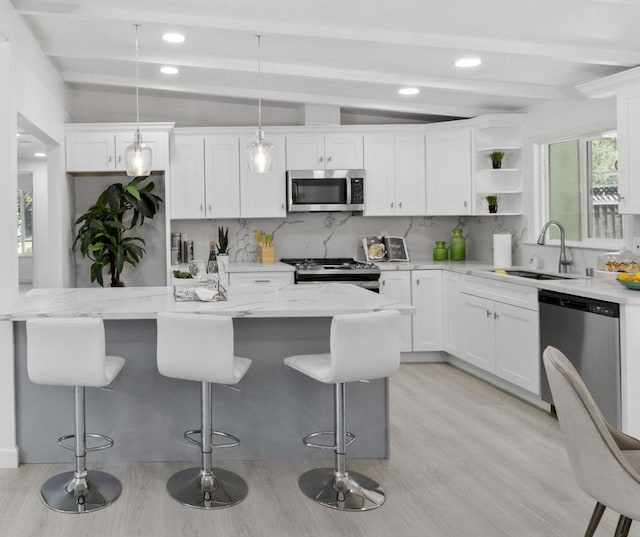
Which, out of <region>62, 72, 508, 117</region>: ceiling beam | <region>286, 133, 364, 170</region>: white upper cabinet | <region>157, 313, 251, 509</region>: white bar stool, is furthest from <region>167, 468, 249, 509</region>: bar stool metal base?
<region>62, 72, 508, 117</region>: ceiling beam

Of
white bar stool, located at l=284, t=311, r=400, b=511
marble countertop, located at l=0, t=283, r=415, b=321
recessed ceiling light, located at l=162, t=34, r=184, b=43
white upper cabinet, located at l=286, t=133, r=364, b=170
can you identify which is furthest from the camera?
white upper cabinet, located at l=286, t=133, r=364, b=170

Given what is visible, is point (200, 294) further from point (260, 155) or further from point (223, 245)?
point (223, 245)

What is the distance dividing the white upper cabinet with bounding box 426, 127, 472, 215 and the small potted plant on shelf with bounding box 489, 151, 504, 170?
0.22 meters

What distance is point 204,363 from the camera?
2.94 m

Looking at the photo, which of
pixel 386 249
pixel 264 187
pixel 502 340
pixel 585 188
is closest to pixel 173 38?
pixel 264 187

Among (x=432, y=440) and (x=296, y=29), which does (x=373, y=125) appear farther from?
(x=432, y=440)

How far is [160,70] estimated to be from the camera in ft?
17.9

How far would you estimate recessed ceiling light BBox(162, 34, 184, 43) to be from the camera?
4410mm

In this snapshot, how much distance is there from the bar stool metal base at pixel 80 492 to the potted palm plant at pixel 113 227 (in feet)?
9.69

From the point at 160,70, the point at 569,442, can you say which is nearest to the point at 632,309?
the point at 569,442

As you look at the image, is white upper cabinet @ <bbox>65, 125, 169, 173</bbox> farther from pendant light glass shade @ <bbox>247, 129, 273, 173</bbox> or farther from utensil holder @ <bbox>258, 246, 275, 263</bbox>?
pendant light glass shade @ <bbox>247, 129, 273, 173</bbox>

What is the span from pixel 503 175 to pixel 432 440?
118 inches

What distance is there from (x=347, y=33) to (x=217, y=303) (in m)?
1.85

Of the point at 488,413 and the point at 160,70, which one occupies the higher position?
the point at 160,70
